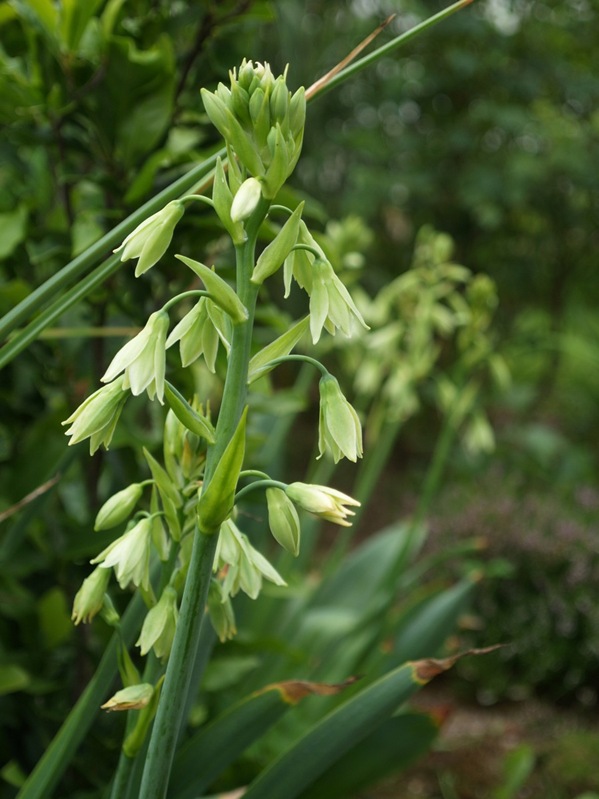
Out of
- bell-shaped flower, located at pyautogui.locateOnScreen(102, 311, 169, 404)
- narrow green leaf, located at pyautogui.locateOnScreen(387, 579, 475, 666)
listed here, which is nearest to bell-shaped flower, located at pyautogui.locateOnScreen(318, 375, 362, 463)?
bell-shaped flower, located at pyautogui.locateOnScreen(102, 311, 169, 404)

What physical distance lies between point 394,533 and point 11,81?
1.69 m

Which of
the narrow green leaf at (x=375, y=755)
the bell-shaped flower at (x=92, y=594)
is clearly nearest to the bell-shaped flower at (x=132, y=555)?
the bell-shaped flower at (x=92, y=594)

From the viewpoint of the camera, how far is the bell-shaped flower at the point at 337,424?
2.61 ft

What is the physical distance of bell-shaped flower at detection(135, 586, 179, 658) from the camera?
0.86 metres

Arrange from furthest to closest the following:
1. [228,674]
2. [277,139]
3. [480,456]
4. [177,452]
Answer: [480,456] < [228,674] < [177,452] < [277,139]

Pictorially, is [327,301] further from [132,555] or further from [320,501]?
[132,555]

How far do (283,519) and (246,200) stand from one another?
0.29 metres

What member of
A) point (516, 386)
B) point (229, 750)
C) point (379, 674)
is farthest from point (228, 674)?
point (516, 386)

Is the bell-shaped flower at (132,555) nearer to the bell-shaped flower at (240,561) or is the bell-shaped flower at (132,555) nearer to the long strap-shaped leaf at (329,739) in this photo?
the bell-shaped flower at (240,561)

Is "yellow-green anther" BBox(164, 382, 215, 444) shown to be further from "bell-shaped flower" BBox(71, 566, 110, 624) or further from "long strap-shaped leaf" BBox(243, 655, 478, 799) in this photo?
"long strap-shaped leaf" BBox(243, 655, 478, 799)

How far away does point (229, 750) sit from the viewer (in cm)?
120

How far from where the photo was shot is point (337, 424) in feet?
2.62

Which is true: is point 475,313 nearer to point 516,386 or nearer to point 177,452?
point 177,452

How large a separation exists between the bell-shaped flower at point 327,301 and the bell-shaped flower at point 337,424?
50 mm
